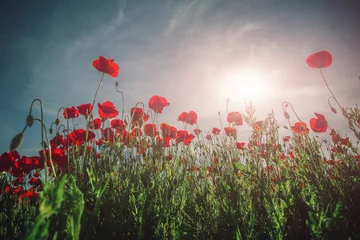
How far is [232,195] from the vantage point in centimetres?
200

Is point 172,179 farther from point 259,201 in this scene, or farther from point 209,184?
point 259,201

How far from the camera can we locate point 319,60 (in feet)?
12.4

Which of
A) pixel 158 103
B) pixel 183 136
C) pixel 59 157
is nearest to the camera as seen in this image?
pixel 59 157

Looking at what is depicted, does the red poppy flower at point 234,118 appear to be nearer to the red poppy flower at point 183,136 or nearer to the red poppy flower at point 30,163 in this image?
the red poppy flower at point 183,136

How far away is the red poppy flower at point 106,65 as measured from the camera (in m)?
3.06

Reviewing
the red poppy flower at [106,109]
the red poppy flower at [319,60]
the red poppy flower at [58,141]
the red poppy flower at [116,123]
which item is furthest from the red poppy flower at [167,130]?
the red poppy flower at [319,60]

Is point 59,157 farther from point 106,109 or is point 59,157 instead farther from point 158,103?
point 158,103

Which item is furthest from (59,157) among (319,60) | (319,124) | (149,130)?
(319,60)

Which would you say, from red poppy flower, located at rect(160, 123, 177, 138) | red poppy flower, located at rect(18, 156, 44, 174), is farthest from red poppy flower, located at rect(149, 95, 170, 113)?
red poppy flower, located at rect(18, 156, 44, 174)

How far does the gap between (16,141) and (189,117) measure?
106 inches

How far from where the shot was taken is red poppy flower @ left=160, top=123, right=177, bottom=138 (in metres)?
3.33

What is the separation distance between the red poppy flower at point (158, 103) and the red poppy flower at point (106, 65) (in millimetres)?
791

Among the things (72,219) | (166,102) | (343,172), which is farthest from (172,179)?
(343,172)

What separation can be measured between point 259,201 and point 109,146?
198 cm
